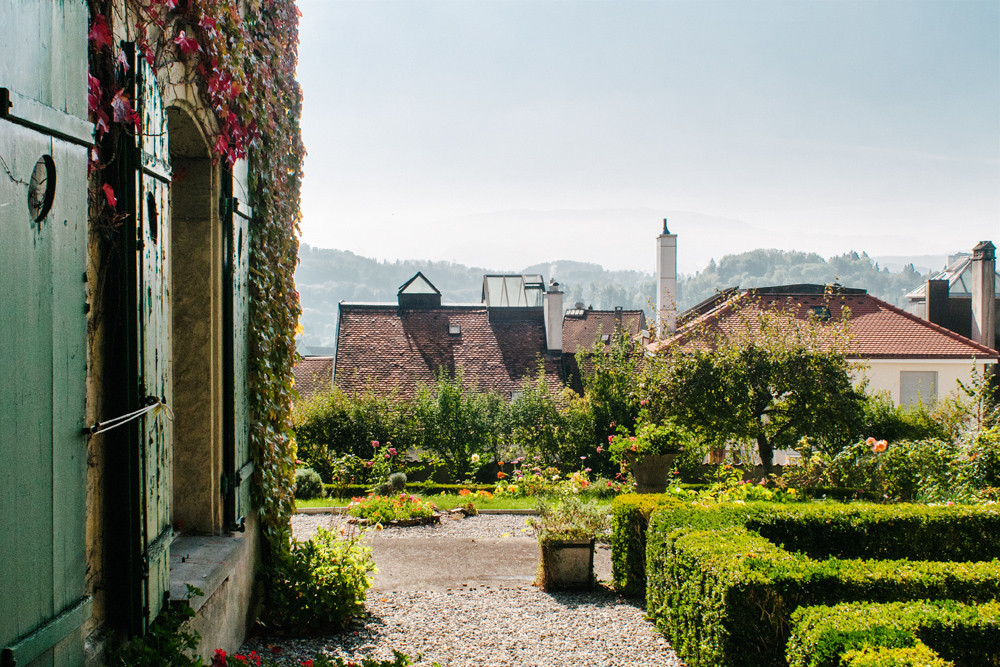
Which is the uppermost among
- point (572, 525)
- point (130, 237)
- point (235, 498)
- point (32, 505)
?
point (130, 237)

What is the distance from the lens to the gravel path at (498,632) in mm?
5355

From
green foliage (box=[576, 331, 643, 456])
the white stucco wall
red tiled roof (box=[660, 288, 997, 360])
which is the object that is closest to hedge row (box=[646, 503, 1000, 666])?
green foliage (box=[576, 331, 643, 456])

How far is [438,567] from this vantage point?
8.23 m

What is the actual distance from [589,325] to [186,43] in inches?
1449

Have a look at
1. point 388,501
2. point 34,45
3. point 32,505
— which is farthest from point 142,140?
point 388,501

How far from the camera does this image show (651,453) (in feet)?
33.7

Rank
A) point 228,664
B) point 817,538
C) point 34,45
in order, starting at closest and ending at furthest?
1. point 34,45
2. point 228,664
3. point 817,538

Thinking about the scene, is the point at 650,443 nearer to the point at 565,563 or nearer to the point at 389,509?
the point at 565,563

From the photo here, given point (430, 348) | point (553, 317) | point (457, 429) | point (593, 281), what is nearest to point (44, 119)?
point (457, 429)

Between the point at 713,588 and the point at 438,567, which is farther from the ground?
the point at 713,588

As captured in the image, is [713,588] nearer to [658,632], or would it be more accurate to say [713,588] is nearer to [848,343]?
[658,632]

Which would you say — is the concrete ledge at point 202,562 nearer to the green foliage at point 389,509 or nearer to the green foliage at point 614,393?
the green foliage at point 389,509

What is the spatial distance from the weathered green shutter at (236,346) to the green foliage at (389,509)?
5862 mm

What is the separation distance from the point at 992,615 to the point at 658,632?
2609 millimetres
